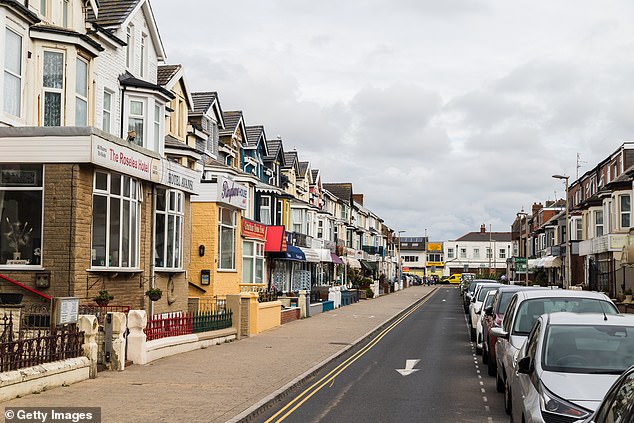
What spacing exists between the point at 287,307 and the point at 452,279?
106857 mm

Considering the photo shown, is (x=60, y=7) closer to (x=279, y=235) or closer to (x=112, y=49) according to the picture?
(x=112, y=49)

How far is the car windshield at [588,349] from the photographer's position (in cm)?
877

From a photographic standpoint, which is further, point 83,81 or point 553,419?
point 83,81

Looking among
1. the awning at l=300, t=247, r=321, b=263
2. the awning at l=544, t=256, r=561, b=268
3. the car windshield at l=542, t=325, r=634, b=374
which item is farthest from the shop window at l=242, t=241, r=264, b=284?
the awning at l=544, t=256, r=561, b=268

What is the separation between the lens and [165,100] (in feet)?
89.9

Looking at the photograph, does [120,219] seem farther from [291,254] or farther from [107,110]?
[291,254]

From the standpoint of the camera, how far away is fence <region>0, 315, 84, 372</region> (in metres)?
12.3

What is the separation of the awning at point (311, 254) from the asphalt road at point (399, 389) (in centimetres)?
2865

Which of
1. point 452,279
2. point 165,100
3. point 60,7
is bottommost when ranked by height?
point 452,279

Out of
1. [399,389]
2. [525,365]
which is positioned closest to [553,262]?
[399,389]

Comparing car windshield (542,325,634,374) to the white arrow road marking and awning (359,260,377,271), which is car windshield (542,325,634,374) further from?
awning (359,260,377,271)

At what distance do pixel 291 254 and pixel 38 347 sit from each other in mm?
34145

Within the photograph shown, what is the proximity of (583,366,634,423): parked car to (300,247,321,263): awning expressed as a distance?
46.5m

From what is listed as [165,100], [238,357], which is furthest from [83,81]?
[238,357]
